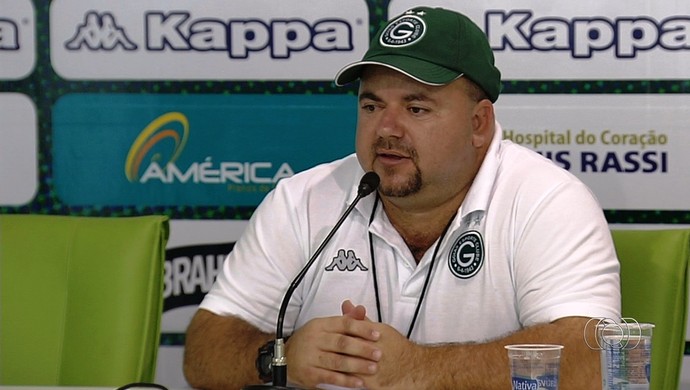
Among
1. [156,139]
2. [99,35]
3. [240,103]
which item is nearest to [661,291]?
[240,103]

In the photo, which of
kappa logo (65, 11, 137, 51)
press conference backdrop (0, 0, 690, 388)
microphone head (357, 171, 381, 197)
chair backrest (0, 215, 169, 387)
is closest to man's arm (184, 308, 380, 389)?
chair backrest (0, 215, 169, 387)

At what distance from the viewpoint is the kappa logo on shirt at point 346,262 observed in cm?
236

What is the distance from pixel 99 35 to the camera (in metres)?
3.38

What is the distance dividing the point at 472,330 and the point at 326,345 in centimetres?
38

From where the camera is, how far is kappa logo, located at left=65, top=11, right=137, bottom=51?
3375 millimetres

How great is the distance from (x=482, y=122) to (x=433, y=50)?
0.74ft

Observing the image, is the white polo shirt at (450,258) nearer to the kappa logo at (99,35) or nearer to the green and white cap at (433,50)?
the green and white cap at (433,50)

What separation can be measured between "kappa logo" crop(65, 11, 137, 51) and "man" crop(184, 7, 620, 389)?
1.14 m

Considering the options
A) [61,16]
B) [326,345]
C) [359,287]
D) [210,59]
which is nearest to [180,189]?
[210,59]

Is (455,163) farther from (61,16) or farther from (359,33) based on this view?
(61,16)

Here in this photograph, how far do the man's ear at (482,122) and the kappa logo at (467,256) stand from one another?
0.22 meters

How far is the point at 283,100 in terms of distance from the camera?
10.8ft

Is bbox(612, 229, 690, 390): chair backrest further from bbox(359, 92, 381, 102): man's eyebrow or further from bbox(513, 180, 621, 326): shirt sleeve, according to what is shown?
bbox(359, 92, 381, 102): man's eyebrow

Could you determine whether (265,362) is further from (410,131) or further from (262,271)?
(410,131)
